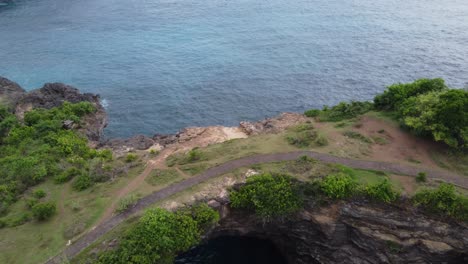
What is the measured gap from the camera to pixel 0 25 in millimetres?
111188

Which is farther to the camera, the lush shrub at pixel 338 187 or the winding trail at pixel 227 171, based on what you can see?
the lush shrub at pixel 338 187

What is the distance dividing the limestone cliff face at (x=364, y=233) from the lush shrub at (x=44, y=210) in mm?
18296

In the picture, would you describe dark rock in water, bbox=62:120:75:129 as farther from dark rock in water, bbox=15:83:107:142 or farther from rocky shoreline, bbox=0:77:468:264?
rocky shoreline, bbox=0:77:468:264

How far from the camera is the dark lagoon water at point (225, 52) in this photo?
255 feet

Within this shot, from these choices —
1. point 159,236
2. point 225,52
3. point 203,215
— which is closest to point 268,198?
point 203,215

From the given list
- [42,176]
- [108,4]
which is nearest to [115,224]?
[42,176]

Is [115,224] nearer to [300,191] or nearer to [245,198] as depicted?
[245,198]

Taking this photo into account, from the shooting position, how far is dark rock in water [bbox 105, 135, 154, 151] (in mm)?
61934

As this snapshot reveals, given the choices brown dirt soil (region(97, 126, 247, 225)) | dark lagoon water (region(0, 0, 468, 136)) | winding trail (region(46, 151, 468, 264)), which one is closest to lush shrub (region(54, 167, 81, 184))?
brown dirt soil (region(97, 126, 247, 225))

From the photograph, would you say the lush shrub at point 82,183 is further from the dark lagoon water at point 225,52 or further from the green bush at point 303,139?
the green bush at point 303,139

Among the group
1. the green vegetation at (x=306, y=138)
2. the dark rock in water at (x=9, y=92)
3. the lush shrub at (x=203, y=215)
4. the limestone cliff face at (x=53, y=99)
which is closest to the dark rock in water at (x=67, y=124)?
the limestone cliff face at (x=53, y=99)

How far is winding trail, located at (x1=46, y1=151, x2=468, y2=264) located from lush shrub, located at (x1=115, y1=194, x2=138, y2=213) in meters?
0.42

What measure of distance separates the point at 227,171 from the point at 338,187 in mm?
13177

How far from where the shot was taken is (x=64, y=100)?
7306cm
